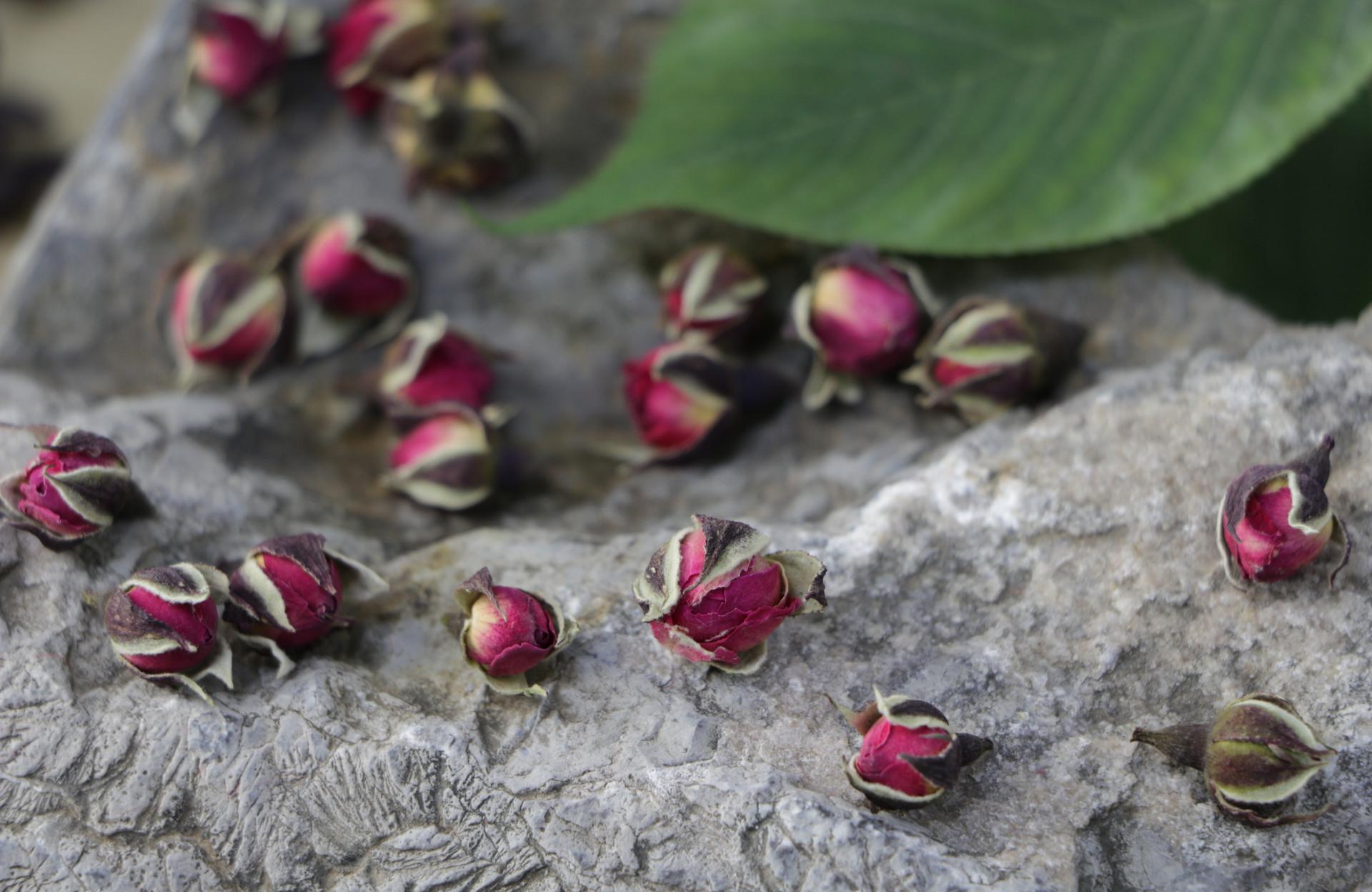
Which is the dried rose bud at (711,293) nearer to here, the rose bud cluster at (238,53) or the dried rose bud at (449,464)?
the dried rose bud at (449,464)

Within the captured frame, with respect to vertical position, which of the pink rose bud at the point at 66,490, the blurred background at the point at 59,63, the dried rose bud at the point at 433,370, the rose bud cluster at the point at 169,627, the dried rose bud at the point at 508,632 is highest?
the pink rose bud at the point at 66,490

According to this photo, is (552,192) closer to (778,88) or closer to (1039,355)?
(778,88)

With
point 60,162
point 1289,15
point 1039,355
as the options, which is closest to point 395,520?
point 1039,355

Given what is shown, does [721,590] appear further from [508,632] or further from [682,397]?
[682,397]

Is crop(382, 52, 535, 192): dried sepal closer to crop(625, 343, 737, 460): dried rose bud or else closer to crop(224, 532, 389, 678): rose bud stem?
crop(625, 343, 737, 460): dried rose bud

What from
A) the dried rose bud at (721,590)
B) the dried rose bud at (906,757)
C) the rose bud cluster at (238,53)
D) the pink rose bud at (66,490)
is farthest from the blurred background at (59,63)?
the dried rose bud at (906,757)

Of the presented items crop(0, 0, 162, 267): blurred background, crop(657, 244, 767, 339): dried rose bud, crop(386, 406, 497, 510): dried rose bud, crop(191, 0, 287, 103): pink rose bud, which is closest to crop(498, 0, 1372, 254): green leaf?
crop(657, 244, 767, 339): dried rose bud

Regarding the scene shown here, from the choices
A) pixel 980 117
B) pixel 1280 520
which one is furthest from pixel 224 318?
pixel 1280 520
